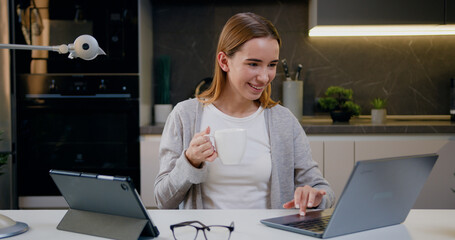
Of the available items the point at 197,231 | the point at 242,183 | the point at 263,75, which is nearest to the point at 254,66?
the point at 263,75

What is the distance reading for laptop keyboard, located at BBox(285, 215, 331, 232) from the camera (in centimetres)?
108

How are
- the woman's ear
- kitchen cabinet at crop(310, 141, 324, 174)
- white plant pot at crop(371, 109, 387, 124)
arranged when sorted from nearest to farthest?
the woman's ear < kitchen cabinet at crop(310, 141, 324, 174) < white plant pot at crop(371, 109, 387, 124)

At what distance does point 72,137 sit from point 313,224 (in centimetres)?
208

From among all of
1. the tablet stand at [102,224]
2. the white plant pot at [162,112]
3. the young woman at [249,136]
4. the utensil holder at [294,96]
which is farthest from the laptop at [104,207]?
the utensil holder at [294,96]

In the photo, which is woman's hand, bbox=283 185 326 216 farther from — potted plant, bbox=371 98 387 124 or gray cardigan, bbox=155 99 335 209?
potted plant, bbox=371 98 387 124

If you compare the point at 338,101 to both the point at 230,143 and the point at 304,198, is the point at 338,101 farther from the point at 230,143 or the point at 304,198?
the point at 230,143

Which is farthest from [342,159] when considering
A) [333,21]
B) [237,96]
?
[237,96]

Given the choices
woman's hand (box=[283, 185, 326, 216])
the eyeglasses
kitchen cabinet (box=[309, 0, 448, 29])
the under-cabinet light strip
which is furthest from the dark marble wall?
the eyeglasses

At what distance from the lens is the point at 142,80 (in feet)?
9.57

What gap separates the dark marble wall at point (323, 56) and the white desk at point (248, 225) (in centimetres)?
215

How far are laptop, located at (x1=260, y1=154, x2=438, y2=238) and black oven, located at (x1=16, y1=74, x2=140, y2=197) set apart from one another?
1.86m

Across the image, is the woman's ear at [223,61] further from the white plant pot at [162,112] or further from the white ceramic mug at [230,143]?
the white plant pot at [162,112]

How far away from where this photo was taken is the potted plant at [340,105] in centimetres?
307

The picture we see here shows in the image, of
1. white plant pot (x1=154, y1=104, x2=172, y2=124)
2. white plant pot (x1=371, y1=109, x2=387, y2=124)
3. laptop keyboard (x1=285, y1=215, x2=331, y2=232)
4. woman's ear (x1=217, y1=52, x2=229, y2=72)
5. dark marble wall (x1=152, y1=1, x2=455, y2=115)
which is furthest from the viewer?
dark marble wall (x1=152, y1=1, x2=455, y2=115)
